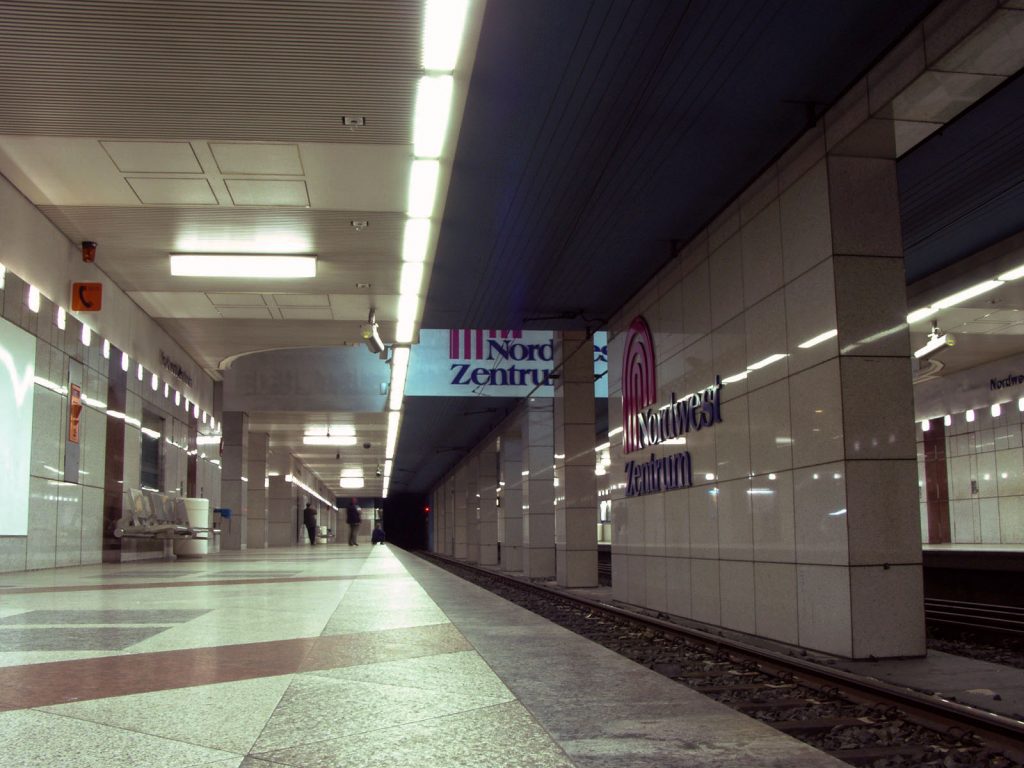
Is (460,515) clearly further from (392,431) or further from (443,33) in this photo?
(443,33)

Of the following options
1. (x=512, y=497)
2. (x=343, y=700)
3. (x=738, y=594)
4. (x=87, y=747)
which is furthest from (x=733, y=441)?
(x=512, y=497)

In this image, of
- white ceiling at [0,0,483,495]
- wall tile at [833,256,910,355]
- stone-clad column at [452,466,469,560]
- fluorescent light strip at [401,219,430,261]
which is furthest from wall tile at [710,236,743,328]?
stone-clad column at [452,466,469,560]

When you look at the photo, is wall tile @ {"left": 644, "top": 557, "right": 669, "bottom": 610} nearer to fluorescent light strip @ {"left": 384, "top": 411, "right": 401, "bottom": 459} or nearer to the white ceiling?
the white ceiling

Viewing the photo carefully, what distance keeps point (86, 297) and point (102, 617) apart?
10.1 metres

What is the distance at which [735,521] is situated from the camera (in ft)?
29.2

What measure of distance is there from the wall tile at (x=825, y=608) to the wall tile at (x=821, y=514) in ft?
0.32

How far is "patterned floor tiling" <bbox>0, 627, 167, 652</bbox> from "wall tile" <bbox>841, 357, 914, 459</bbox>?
190 inches

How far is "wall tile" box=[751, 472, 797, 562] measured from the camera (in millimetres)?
7668

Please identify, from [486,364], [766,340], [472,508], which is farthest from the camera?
[472,508]

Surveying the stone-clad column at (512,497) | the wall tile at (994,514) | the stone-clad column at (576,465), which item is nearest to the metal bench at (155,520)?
the stone-clad column at (576,465)

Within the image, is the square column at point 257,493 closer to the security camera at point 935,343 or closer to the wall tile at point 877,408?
the security camera at point 935,343

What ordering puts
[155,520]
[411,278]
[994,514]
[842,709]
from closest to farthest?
[842,709] < [411,278] < [155,520] < [994,514]

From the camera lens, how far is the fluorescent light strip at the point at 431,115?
29.2 ft

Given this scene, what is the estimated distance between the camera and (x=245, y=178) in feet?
38.8
